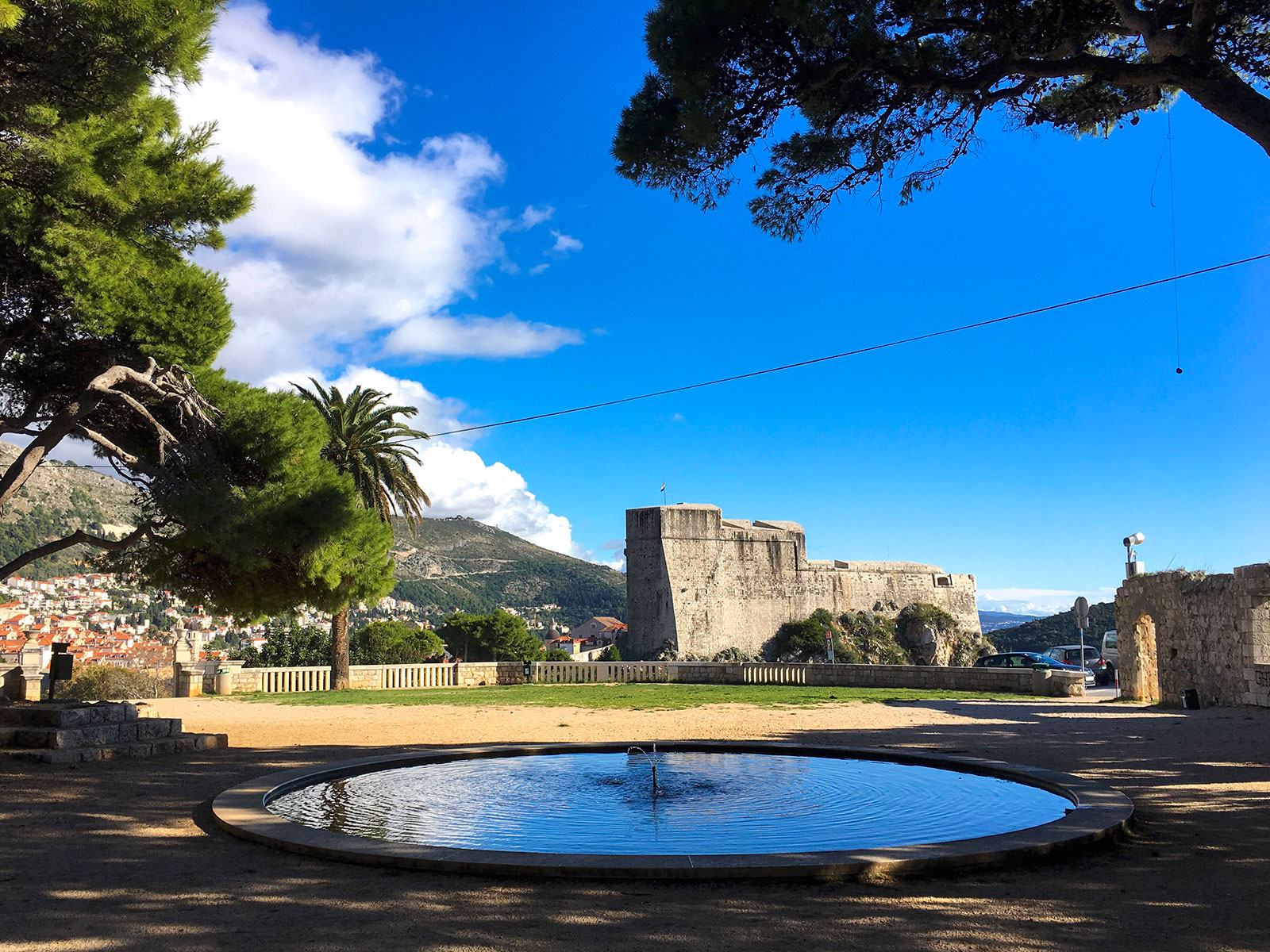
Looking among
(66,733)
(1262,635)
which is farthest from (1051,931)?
(1262,635)

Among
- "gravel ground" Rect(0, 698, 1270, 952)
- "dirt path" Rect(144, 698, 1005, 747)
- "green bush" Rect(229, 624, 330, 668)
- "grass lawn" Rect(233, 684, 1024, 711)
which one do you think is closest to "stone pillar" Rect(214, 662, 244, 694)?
"grass lawn" Rect(233, 684, 1024, 711)

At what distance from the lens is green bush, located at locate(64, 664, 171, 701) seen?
17.1 meters

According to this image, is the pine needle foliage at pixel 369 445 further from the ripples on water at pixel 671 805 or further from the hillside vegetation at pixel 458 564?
the hillside vegetation at pixel 458 564

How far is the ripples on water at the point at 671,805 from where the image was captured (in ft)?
19.3

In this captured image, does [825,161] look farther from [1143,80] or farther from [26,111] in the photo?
[26,111]

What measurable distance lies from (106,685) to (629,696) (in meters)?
11.1

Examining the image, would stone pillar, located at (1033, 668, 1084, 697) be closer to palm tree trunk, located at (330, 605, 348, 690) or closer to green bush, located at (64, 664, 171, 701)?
palm tree trunk, located at (330, 605, 348, 690)

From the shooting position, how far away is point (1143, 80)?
687 centimetres

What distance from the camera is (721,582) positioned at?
45.1 metres

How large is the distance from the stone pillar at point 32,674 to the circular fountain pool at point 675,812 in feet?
33.0

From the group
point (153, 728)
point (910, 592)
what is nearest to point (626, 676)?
point (153, 728)

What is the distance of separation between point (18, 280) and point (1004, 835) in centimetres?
1107

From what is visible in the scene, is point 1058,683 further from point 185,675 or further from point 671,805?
point 185,675

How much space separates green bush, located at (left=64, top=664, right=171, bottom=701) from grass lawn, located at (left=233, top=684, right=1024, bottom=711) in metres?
2.21
